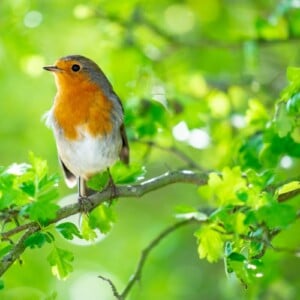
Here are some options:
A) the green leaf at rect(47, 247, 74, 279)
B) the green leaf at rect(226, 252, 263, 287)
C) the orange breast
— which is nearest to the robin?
the orange breast

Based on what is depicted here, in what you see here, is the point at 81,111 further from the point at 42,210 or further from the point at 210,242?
the point at 42,210

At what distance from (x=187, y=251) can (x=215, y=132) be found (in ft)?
10.2

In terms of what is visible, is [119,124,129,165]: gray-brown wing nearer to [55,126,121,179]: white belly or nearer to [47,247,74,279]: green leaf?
[55,126,121,179]: white belly

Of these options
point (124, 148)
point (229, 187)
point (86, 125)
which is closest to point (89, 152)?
point (86, 125)

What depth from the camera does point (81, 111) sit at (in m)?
5.85

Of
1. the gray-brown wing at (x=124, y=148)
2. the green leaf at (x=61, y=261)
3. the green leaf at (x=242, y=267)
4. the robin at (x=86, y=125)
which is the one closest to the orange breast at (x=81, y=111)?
the robin at (x=86, y=125)

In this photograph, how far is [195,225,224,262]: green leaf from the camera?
13.9 ft

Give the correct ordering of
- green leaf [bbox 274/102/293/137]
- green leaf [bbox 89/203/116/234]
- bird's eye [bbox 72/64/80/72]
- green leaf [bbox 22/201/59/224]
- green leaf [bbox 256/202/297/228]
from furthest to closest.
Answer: bird's eye [bbox 72/64/80/72] < green leaf [bbox 89/203/116/234] < green leaf [bbox 274/102/293/137] < green leaf [bbox 22/201/59/224] < green leaf [bbox 256/202/297/228]

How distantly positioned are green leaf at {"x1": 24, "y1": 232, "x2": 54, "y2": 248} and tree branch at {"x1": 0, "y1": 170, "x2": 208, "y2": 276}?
5 centimetres

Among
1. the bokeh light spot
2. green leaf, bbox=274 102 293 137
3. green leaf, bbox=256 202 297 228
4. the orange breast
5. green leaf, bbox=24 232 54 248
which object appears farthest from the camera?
the bokeh light spot

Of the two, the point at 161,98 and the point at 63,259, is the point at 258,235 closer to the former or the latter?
the point at 63,259

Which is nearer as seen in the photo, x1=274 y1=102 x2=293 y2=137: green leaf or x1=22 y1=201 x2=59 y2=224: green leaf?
x1=22 y1=201 x2=59 y2=224: green leaf

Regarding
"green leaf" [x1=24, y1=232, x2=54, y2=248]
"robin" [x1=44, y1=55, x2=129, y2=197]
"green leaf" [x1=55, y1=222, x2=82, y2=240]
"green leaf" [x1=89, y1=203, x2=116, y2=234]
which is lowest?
"robin" [x1=44, y1=55, x2=129, y2=197]

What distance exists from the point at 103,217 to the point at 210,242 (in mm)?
798
